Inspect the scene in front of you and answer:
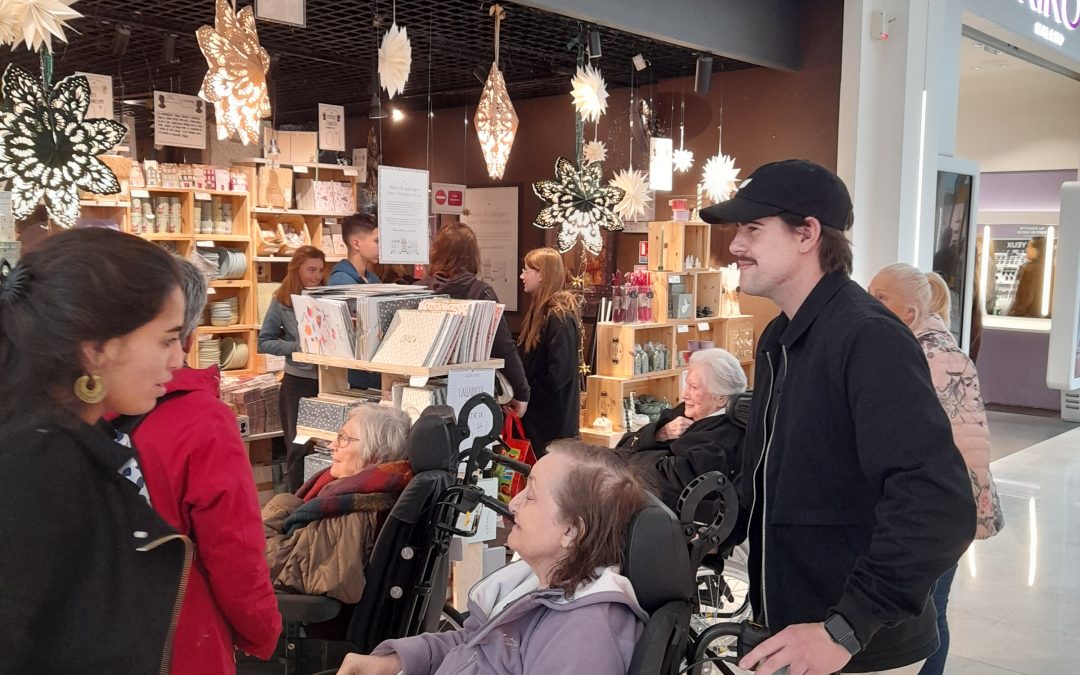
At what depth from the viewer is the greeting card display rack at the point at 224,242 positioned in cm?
676

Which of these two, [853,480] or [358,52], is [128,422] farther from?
[358,52]

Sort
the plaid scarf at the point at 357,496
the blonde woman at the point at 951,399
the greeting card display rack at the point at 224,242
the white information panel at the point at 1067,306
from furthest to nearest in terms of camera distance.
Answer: the white information panel at the point at 1067,306, the greeting card display rack at the point at 224,242, the blonde woman at the point at 951,399, the plaid scarf at the point at 357,496

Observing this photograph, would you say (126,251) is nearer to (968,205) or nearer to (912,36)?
(912,36)

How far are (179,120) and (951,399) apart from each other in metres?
5.47

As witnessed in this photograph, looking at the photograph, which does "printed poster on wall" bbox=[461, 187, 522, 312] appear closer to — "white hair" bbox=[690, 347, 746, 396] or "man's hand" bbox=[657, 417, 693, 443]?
"man's hand" bbox=[657, 417, 693, 443]

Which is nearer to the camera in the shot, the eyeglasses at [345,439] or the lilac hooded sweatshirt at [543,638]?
the lilac hooded sweatshirt at [543,638]

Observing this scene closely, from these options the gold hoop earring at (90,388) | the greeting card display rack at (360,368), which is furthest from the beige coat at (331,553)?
the gold hoop earring at (90,388)

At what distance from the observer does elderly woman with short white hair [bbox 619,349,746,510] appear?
12.2 feet

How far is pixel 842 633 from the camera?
173cm

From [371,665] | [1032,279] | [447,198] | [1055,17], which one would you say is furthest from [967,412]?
[1032,279]

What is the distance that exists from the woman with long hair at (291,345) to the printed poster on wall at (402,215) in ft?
2.67

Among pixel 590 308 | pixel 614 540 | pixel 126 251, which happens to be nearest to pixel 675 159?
pixel 590 308

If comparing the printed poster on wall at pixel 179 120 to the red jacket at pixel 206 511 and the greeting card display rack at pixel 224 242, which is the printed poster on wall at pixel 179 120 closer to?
the greeting card display rack at pixel 224 242

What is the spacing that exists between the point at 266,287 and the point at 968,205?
215 inches
